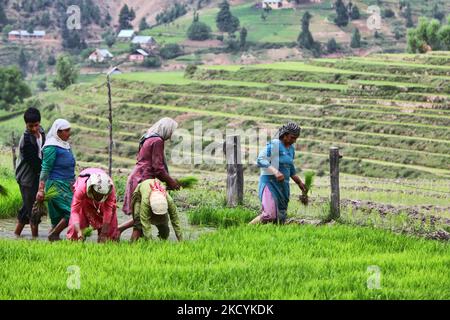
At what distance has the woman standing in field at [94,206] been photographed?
8.69 metres

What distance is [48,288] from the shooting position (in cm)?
711

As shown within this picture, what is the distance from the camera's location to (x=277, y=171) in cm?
951

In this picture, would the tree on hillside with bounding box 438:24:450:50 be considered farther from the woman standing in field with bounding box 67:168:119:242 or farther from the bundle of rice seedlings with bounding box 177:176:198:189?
the woman standing in field with bounding box 67:168:119:242

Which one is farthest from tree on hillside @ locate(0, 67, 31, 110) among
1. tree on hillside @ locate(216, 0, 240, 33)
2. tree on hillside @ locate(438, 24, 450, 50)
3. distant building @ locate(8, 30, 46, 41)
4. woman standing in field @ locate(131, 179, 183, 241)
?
woman standing in field @ locate(131, 179, 183, 241)

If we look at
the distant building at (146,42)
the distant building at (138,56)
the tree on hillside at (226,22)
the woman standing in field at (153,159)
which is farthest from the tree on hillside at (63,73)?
the woman standing in field at (153,159)

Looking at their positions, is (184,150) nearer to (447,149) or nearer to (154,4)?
(447,149)

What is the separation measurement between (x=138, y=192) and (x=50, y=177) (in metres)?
0.95

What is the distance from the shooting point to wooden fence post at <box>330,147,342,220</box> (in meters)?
11.3

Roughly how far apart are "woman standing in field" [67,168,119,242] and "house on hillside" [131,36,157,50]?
10824 centimetres

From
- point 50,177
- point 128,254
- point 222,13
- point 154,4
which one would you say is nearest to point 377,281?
point 128,254

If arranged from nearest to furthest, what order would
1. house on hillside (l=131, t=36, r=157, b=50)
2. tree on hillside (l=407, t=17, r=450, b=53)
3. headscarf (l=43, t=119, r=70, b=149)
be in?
Result: headscarf (l=43, t=119, r=70, b=149), tree on hillside (l=407, t=17, r=450, b=53), house on hillside (l=131, t=36, r=157, b=50)

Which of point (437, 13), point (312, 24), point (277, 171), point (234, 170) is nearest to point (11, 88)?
point (312, 24)

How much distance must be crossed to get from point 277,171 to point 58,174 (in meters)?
2.10

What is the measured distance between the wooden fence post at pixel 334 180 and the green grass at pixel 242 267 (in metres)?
1.75
